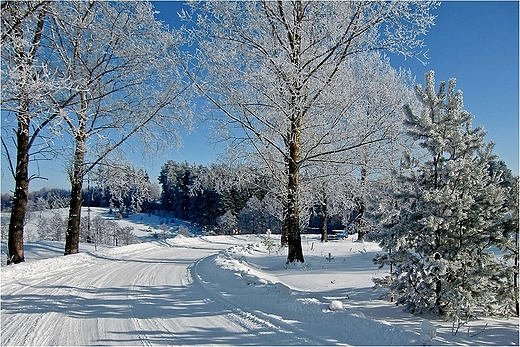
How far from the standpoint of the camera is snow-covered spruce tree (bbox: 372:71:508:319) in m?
5.04

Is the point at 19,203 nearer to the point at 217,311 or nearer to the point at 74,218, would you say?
the point at 74,218

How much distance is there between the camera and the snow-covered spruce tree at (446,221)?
5043 mm

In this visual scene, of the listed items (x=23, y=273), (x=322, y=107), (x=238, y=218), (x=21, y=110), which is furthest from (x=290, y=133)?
(x=238, y=218)

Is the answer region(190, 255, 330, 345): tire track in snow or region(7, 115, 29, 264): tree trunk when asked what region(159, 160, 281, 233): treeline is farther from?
region(190, 255, 330, 345): tire track in snow

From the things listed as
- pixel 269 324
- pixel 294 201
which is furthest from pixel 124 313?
pixel 294 201

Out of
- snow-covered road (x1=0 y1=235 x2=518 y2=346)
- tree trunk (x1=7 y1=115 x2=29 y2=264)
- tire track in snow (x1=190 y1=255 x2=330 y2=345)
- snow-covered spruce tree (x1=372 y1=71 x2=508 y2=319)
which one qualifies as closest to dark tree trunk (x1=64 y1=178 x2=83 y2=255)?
tree trunk (x1=7 y1=115 x2=29 y2=264)

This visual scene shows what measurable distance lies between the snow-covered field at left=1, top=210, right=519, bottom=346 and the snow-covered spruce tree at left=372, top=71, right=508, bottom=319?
45cm

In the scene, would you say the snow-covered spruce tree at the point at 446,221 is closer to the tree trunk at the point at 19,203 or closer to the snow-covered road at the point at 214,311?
the snow-covered road at the point at 214,311

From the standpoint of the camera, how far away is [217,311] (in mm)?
5727

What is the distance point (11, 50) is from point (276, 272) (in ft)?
24.0

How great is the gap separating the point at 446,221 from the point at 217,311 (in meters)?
3.67

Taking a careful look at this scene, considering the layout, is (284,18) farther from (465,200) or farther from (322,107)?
(465,200)

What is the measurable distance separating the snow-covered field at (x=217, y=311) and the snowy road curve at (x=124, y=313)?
2 centimetres

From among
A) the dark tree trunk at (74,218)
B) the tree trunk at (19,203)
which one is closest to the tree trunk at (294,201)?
the tree trunk at (19,203)
